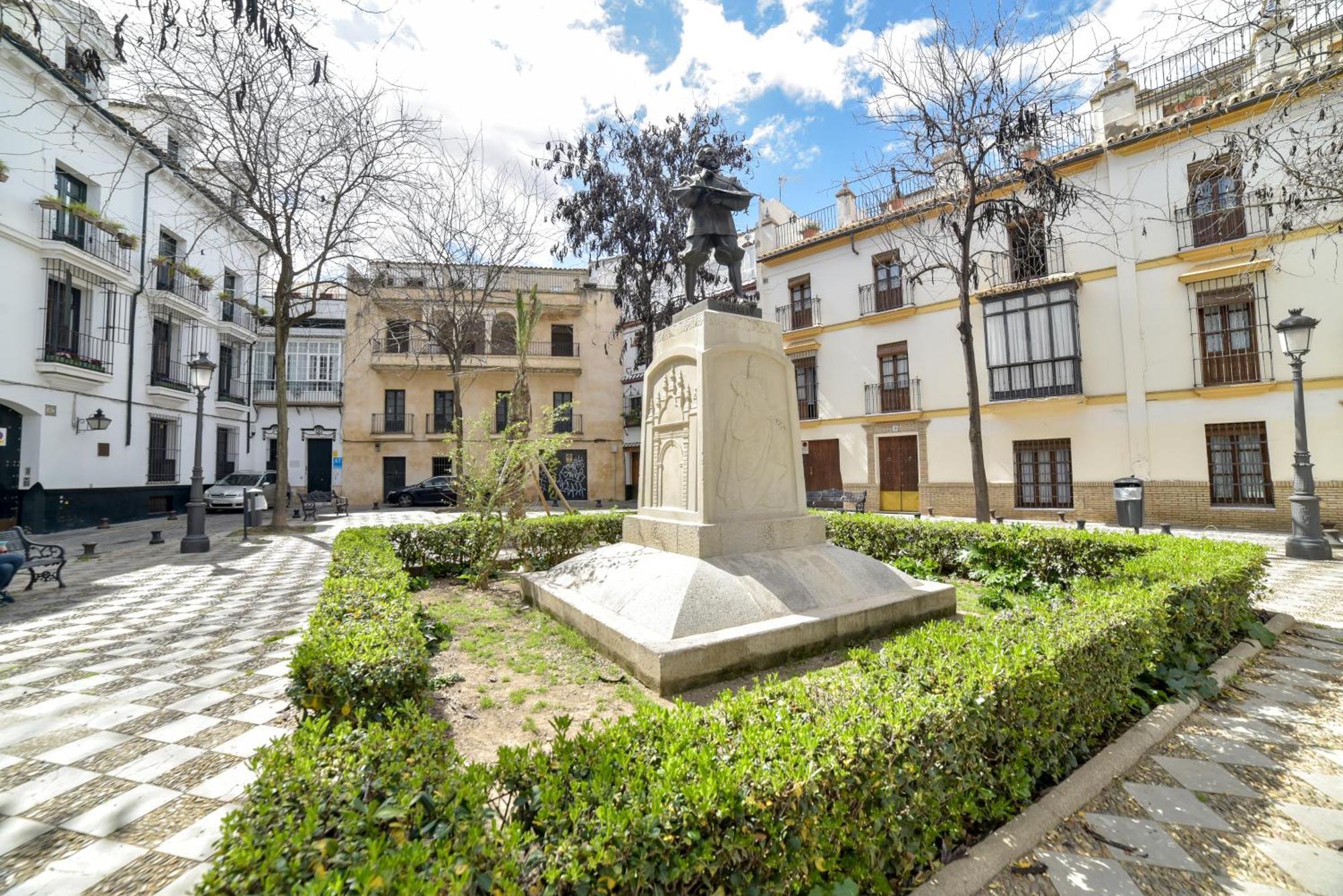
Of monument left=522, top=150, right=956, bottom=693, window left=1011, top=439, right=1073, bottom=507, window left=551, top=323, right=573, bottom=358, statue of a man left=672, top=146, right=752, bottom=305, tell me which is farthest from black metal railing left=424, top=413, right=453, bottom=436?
window left=1011, top=439, right=1073, bottom=507

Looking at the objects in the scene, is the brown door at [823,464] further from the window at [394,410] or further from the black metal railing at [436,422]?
the window at [394,410]

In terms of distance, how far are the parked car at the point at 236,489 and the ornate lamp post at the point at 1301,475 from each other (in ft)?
87.4

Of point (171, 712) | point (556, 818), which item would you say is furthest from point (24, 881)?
point (556, 818)

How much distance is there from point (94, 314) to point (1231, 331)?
99.9 feet

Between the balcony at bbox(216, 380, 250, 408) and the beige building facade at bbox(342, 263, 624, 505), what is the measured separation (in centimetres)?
384

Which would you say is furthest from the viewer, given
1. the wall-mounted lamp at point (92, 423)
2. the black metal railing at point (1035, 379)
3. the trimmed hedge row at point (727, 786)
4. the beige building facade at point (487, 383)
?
the beige building facade at point (487, 383)

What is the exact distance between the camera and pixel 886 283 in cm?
1955

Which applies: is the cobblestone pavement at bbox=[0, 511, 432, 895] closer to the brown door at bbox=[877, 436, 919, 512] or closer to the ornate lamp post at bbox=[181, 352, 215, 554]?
the ornate lamp post at bbox=[181, 352, 215, 554]

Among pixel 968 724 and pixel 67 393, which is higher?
pixel 67 393

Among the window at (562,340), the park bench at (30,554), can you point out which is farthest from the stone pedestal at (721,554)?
the window at (562,340)

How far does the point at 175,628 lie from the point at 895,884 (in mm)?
7025

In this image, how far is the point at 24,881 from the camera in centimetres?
218

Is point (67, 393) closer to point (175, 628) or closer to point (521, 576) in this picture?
point (175, 628)

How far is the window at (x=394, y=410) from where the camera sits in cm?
2617
